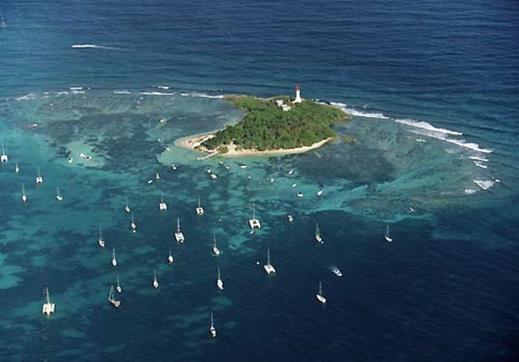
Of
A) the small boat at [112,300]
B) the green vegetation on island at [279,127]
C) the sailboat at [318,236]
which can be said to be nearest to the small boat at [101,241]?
the small boat at [112,300]

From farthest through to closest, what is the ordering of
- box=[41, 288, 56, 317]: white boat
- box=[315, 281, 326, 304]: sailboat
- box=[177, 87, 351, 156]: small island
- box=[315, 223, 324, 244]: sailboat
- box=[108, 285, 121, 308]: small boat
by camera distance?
box=[177, 87, 351, 156]: small island, box=[315, 223, 324, 244]: sailboat, box=[315, 281, 326, 304]: sailboat, box=[108, 285, 121, 308]: small boat, box=[41, 288, 56, 317]: white boat

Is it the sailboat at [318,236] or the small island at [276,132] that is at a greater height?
the small island at [276,132]

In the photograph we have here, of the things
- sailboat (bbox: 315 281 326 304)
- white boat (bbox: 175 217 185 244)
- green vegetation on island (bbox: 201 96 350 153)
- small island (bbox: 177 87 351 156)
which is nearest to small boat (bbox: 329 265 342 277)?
sailboat (bbox: 315 281 326 304)

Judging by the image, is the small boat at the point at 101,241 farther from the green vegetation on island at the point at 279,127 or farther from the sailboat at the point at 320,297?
the green vegetation on island at the point at 279,127

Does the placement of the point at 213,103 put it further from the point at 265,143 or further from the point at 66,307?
the point at 66,307

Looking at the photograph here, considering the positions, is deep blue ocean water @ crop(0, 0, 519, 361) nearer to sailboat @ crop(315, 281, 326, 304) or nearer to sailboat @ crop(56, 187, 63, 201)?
sailboat @ crop(56, 187, 63, 201)
